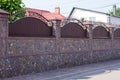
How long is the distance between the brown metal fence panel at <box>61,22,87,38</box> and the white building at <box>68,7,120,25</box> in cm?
2386

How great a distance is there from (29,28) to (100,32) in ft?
28.1

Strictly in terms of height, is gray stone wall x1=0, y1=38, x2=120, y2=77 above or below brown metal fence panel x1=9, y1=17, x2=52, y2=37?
below

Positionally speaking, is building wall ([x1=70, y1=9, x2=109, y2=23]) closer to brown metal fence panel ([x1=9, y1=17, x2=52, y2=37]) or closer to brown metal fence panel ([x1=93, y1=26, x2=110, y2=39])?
brown metal fence panel ([x1=93, y1=26, x2=110, y2=39])

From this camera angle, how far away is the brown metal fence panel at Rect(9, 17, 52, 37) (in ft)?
45.7

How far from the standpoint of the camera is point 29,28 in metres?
14.8

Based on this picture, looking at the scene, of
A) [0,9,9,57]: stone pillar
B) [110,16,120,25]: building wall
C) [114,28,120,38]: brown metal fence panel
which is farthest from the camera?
[110,16,120,25]: building wall

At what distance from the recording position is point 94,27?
21234mm

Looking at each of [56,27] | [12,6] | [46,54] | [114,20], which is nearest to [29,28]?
[46,54]

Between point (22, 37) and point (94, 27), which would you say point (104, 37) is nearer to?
point (94, 27)

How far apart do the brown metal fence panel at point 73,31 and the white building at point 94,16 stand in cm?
2386

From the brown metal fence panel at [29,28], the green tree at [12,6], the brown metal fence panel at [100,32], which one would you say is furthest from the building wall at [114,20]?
the brown metal fence panel at [29,28]

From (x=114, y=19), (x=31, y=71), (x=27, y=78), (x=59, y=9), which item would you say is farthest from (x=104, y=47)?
(x=59, y=9)

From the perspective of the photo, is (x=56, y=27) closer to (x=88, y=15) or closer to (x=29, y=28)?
(x=29, y=28)

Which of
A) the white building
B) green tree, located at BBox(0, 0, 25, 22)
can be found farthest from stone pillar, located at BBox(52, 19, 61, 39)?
the white building
